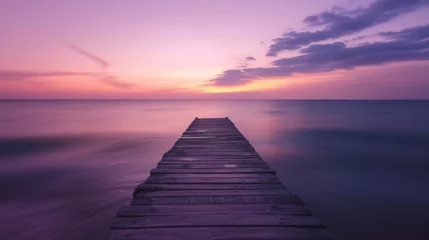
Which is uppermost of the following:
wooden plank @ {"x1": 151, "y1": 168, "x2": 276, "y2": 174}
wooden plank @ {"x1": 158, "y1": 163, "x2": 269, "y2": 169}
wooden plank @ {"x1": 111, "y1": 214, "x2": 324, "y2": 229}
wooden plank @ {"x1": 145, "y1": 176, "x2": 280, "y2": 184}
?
wooden plank @ {"x1": 158, "y1": 163, "x2": 269, "y2": 169}

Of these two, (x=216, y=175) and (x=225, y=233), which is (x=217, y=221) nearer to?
(x=225, y=233)

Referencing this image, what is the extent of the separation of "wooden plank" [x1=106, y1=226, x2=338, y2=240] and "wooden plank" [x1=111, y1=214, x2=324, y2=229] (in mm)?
70

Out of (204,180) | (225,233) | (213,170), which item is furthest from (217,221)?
(213,170)

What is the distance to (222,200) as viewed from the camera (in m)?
3.72

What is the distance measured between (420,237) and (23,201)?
37.4ft

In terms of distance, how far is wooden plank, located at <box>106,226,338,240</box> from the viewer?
9.05 ft

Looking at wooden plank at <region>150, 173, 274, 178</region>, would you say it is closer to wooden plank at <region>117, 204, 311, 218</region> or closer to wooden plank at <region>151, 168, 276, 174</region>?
wooden plank at <region>151, 168, 276, 174</region>

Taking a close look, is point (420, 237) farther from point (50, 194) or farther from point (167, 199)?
point (50, 194)

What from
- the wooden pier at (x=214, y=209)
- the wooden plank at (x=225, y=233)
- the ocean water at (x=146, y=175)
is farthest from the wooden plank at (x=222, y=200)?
the ocean water at (x=146, y=175)

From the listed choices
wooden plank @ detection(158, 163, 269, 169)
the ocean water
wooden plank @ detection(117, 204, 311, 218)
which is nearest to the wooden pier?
wooden plank @ detection(117, 204, 311, 218)

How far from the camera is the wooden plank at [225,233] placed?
276 cm

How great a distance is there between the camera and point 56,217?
22.9ft

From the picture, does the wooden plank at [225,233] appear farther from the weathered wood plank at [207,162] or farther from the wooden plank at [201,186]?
the weathered wood plank at [207,162]

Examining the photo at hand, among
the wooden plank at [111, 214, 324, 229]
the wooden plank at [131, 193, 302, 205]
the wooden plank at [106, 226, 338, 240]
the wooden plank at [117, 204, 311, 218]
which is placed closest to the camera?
the wooden plank at [106, 226, 338, 240]
